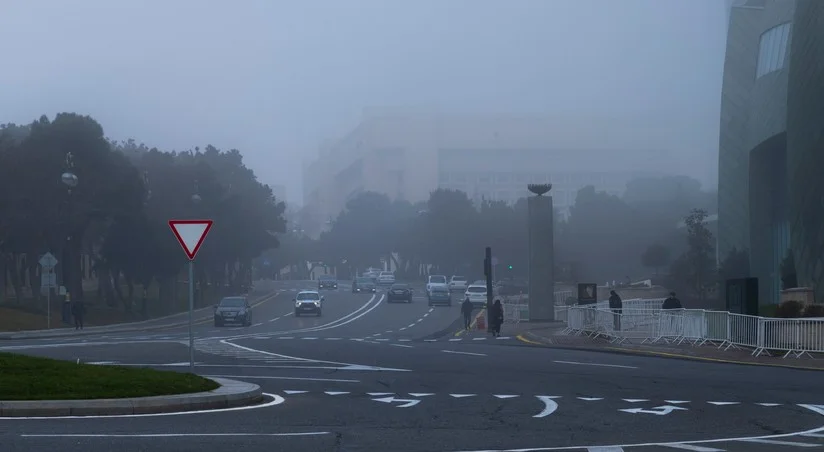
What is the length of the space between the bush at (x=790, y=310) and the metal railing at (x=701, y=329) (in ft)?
5.83

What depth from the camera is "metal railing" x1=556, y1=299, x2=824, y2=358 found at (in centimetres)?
3061

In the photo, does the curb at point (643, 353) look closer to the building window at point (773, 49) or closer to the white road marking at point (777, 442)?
the white road marking at point (777, 442)

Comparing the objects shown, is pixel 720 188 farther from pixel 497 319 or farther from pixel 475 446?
pixel 475 446

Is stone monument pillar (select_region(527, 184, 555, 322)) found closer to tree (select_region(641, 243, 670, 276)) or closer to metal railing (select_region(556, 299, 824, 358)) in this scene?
metal railing (select_region(556, 299, 824, 358))

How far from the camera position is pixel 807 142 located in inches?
2253

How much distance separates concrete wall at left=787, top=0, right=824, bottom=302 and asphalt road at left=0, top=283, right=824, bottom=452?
83.2 feet

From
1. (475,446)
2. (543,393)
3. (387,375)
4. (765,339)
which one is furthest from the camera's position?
(765,339)

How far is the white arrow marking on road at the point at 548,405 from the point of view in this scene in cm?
1630

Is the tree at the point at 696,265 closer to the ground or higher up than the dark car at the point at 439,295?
higher up

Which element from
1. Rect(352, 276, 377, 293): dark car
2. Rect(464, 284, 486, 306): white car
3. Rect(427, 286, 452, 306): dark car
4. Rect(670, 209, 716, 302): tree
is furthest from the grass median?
Rect(352, 276, 377, 293): dark car

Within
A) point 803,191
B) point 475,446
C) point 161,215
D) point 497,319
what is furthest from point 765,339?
point 161,215

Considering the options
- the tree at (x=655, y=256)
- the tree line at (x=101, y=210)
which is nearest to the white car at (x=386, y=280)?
the tree line at (x=101, y=210)

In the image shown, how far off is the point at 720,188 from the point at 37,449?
241ft

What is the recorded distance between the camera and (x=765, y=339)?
31.5 m
